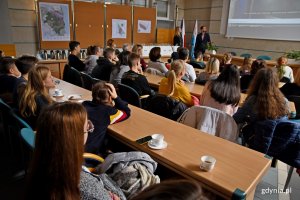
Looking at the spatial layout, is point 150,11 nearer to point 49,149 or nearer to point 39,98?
point 39,98

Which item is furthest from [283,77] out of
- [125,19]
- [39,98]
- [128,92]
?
[125,19]

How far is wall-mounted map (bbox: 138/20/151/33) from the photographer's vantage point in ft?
26.1

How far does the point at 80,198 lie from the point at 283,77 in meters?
4.36

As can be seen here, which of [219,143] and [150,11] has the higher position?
[150,11]

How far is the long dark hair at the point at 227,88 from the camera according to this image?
7.59 ft

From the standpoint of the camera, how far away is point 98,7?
6.94 metres

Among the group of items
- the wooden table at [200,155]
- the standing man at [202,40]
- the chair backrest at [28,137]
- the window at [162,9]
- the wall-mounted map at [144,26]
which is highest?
the window at [162,9]

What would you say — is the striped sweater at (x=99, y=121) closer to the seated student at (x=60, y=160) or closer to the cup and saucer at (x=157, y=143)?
the cup and saucer at (x=157, y=143)

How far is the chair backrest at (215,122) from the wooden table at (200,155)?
23cm

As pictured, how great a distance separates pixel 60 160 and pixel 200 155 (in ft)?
2.83

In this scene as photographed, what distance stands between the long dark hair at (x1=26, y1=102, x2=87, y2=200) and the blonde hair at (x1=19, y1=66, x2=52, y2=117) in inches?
46.3

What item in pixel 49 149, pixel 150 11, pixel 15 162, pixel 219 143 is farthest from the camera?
pixel 150 11

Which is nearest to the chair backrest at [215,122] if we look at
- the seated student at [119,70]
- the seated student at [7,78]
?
the seated student at [119,70]

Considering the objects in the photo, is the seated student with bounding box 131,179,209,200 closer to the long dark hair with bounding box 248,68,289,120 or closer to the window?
the long dark hair with bounding box 248,68,289,120
